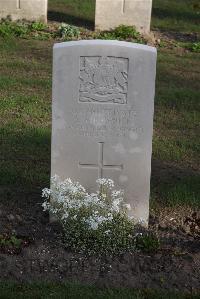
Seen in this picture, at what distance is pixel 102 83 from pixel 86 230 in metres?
1.22

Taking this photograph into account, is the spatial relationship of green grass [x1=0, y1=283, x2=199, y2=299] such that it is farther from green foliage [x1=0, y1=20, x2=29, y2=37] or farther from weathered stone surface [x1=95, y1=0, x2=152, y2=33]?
weathered stone surface [x1=95, y1=0, x2=152, y2=33]

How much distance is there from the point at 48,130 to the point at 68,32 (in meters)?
5.05

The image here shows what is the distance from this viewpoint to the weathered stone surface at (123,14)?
1373cm

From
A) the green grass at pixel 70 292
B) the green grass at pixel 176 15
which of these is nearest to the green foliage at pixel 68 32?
the green grass at pixel 176 15

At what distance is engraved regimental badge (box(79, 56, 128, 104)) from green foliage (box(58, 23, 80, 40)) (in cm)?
745

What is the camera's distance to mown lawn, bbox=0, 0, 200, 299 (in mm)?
6617

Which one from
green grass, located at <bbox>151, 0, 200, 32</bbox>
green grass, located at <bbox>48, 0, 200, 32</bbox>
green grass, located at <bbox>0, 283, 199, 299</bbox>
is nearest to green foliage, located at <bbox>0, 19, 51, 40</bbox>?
green grass, located at <bbox>48, 0, 200, 32</bbox>

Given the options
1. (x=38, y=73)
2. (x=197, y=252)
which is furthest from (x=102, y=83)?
(x=38, y=73)

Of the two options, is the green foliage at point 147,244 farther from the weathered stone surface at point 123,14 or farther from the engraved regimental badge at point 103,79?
the weathered stone surface at point 123,14

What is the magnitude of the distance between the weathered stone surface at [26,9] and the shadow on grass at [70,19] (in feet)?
2.64

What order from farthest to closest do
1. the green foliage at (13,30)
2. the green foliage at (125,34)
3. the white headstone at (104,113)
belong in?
1. the green foliage at (125,34)
2. the green foliage at (13,30)
3. the white headstone at (104,113)

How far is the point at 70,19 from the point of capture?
15.0m

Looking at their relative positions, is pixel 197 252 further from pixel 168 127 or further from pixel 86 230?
pixel 168 127

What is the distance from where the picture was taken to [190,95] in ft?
33.5
